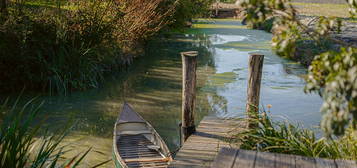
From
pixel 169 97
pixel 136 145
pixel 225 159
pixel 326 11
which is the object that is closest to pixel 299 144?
pixel 225 159

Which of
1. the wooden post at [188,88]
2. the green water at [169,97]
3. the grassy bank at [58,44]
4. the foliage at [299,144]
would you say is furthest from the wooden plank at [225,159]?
the grassy bank at [58,44]

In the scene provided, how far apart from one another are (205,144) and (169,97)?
18.6ft

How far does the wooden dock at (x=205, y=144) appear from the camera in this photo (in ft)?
19.5

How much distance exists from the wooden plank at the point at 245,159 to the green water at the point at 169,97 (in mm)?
2689

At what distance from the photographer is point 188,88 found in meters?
7.29

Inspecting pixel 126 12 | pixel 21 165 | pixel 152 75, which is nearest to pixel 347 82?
pixel 21 165

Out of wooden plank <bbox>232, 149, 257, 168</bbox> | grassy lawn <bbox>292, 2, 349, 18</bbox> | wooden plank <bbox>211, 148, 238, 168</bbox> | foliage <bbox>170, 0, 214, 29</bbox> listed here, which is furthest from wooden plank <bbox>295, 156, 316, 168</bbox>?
grassy lawn <bbox>292, 2, 349, 18</bbox>

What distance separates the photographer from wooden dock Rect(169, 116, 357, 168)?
390 cm

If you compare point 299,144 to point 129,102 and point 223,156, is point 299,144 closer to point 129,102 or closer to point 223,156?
point 223,156

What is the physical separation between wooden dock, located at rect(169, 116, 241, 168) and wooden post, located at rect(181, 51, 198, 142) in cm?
18

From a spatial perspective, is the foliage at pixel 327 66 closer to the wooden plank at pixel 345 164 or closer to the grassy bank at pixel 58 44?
the wooden plank at pixel 345 164

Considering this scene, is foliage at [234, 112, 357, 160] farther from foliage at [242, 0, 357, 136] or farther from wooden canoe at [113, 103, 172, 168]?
foliage at [242, 0, 357, 136]

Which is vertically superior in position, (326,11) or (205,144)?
(205,144)

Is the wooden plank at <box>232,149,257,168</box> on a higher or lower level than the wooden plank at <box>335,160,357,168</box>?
higher
